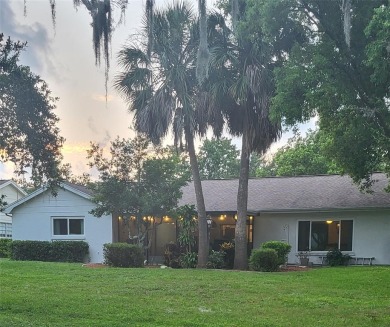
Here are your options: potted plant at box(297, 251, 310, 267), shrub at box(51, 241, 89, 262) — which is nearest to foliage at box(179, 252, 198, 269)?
potted plant at box(297, 251, 310, 267)

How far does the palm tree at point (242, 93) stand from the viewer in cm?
1462

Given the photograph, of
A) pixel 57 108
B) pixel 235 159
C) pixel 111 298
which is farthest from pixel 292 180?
pixel 235 159

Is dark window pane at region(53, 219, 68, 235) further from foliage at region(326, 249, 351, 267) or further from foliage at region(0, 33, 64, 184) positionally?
foliage at region(0, 33, 64, 184)

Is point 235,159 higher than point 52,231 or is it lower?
higher

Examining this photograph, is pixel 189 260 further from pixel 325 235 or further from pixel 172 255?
pixel 325 235

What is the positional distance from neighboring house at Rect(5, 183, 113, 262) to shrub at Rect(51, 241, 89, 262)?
50 cm

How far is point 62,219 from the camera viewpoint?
66.8ft

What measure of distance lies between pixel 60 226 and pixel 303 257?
10656 mm

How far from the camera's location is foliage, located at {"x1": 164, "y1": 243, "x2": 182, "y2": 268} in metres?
16.8

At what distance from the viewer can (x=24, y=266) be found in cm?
1436

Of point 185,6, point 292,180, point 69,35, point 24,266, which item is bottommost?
point 24,266

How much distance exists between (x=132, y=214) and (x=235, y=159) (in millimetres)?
28485

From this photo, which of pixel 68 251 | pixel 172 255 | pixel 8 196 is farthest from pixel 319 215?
pixel 8 196

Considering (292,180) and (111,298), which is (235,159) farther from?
(111,298)
